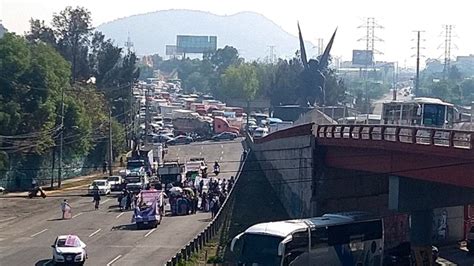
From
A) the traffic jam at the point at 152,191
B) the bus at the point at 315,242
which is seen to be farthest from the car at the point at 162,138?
the bus at the point at 315,242

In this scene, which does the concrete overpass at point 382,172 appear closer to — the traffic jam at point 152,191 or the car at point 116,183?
the traffic jam at point 152,191

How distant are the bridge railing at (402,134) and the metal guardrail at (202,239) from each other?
5.84m

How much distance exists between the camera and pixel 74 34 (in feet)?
333

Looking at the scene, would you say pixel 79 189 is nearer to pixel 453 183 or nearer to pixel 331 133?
pixel 331 133

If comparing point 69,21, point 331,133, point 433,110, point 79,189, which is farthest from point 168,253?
point 69,21

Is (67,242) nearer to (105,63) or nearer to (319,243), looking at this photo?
(319,243)

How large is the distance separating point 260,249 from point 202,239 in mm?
7584

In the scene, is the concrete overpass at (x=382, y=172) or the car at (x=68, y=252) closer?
the concrete overpass at (x=382, y=172)

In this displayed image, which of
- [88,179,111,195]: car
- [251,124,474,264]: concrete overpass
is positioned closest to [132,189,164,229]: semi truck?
[251,124,474,264]: concrete overpass

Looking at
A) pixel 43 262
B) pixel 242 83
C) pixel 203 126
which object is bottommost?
pixel 43 262

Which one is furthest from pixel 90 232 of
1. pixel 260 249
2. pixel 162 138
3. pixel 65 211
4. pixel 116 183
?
pixel 162 138

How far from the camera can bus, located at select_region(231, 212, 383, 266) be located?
27031 millimetres

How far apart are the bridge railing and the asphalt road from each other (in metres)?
7.13

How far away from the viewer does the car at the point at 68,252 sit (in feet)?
99.5
